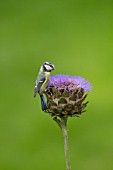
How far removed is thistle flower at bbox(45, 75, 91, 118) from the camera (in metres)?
1.66

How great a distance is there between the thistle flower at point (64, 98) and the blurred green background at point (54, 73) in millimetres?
1742

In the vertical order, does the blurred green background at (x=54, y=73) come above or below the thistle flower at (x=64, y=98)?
above

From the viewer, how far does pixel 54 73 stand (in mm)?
4680

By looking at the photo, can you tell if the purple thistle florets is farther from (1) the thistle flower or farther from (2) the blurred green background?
(2) the blurred green background

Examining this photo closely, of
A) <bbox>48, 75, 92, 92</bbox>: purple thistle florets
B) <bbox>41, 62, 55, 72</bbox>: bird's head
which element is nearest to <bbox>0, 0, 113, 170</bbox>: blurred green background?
<bbox>48, 75, 92, 92</bbox>: purple thistle florets

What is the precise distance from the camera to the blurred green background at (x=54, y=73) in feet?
11.9

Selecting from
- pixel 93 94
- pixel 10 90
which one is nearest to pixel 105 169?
pixel 93 94

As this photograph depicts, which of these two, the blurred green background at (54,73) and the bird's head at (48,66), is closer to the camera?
the bird's head at (48,66)

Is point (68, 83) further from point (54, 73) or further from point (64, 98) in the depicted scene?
point (54, 73)

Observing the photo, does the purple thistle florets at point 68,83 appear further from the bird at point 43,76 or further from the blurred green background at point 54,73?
the blurred green background at point 54,73

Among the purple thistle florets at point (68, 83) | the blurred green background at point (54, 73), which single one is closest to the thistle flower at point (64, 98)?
the purple thistle florets at point (68, 83)

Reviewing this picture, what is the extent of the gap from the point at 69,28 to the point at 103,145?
8.49 ft

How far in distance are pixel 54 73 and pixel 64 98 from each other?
3001 millimetres

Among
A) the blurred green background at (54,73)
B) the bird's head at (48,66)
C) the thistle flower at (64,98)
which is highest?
the blurred green background at (54,73)
